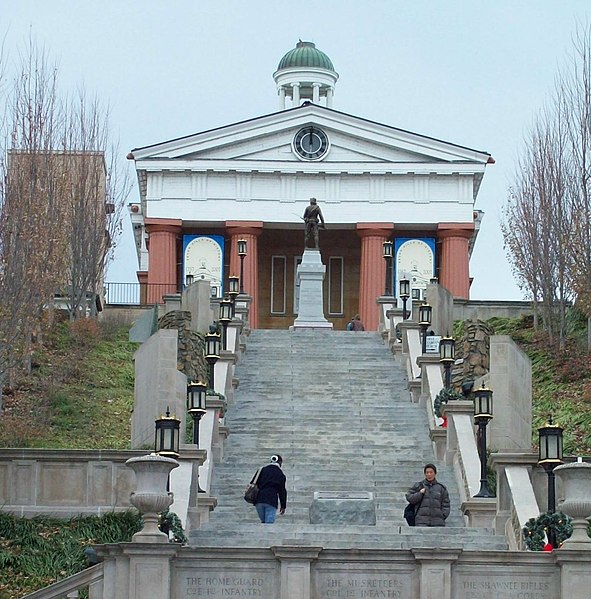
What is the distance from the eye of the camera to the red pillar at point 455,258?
6283cm

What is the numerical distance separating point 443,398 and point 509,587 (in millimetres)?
10572

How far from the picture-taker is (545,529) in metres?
26.8

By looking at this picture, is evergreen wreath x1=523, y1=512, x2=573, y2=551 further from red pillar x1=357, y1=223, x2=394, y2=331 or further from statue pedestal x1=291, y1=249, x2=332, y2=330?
red pillar x1=357, y1=223, x2=394, y2=331

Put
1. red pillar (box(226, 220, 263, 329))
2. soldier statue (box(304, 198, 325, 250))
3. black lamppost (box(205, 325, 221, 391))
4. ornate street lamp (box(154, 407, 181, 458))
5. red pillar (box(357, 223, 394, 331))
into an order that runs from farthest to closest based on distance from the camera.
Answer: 1. red pillar (box(226, 220, 263, 329))
2. red pillar (box(357, 223, 394, 331))
3. soldier statue (box(304, 198, 325, 250))
4. black lamppost (box(205, 325, 221, 391))
5. ornate street lamp (box(154, 407, 181, 458))

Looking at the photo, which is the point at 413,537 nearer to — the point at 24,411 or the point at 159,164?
the point at 24,411

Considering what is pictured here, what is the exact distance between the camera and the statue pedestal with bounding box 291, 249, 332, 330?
161 ft

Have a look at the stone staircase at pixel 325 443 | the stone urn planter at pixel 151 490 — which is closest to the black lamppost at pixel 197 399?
the stone staircase at pixel 325 443

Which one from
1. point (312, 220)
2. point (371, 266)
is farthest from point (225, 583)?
point (371, 266)

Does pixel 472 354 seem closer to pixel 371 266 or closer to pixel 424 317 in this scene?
pixel 424 317

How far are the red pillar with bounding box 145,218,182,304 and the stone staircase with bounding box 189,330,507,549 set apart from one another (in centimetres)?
1794

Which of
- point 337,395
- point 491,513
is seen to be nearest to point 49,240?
point 337,395

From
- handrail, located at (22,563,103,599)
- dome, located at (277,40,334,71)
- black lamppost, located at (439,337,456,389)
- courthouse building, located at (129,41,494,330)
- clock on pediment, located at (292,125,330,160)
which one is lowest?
handrail, located at (22,563,103,599)

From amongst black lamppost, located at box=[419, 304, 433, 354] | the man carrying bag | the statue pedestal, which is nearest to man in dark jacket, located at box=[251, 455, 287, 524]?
the man carrying bag

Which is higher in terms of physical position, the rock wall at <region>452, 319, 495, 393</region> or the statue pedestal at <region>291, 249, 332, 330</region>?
the statue pedestal at <region>291, 249, 332, 330</region>
